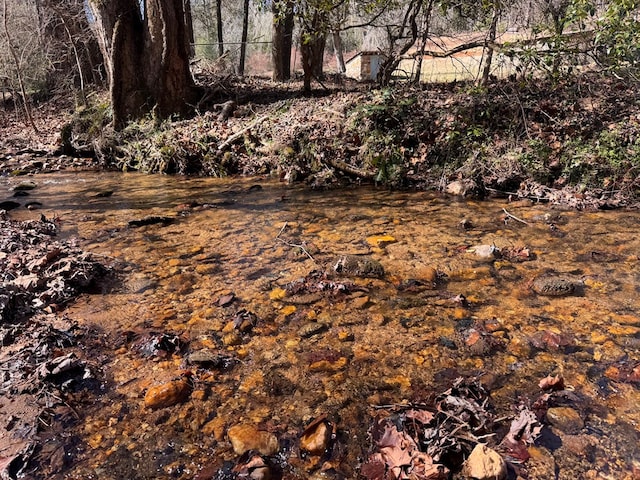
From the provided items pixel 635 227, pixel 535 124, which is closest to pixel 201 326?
pixel 635 227

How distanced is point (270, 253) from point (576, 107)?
18.6 ft

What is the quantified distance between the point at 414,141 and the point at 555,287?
15.7 ft

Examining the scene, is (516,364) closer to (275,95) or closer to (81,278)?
(81,278)

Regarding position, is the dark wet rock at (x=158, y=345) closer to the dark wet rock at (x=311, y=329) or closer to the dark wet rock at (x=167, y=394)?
the dark wet rock at (x=167, y=394)

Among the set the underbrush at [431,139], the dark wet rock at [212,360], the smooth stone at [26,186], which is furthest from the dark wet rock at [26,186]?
the dark wet rock at [212,360]

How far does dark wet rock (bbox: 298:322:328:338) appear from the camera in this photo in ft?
10.2

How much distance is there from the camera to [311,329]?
3178 millimetres

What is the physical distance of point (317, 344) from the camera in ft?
9.85

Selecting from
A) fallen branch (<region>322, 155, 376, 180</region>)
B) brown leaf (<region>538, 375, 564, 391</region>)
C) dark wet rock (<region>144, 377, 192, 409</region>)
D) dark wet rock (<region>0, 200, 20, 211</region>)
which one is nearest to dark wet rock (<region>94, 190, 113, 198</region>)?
dark wet rock (<region>0, 200, 20, 211</region>)

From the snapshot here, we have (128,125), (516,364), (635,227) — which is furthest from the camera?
(128,125)

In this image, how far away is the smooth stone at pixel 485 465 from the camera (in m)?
1.92

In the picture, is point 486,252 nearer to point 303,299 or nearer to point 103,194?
point 303,299

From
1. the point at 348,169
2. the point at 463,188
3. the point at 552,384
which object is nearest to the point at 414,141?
the point at 348,169

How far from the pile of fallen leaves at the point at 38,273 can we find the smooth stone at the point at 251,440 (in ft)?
6.90
